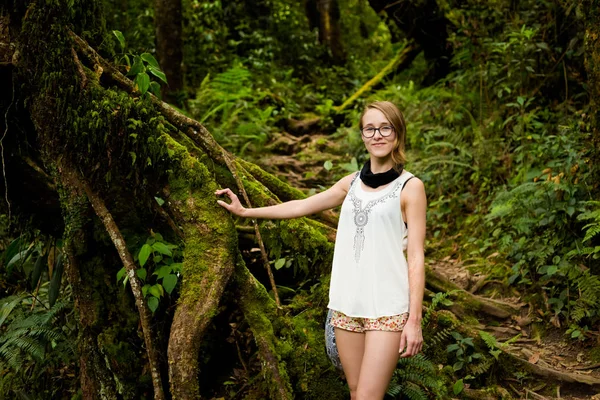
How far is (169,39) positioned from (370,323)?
7.09 metres

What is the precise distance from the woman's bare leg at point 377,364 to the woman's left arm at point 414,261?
0.07 m

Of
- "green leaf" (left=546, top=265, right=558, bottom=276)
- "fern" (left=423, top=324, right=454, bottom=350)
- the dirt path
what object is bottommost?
the dirt path

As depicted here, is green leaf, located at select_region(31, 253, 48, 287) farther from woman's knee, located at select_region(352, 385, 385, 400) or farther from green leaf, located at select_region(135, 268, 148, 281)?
woman's knee, located at select_region(352, 385, 385, 400)

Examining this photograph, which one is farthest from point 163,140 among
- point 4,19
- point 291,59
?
point 291,59

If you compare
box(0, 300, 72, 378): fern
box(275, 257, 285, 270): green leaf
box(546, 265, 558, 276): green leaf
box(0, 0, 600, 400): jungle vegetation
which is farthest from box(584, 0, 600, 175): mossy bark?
box(0, 300, 72, 378): fern

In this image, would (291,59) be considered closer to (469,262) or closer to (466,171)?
(466,171)

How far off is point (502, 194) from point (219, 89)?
5.71 meters

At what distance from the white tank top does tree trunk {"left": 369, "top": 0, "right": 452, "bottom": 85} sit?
7.58m

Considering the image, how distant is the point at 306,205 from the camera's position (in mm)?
3486

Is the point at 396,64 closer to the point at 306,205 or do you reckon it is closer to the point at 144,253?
the point at 306,205

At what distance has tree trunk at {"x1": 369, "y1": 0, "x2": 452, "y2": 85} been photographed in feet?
32.9

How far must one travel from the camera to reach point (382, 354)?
2953 mm

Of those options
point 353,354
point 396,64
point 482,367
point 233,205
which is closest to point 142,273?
point 233,205

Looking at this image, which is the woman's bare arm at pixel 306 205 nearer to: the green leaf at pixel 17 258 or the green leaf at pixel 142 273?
the green leaf at pixel 142 273
